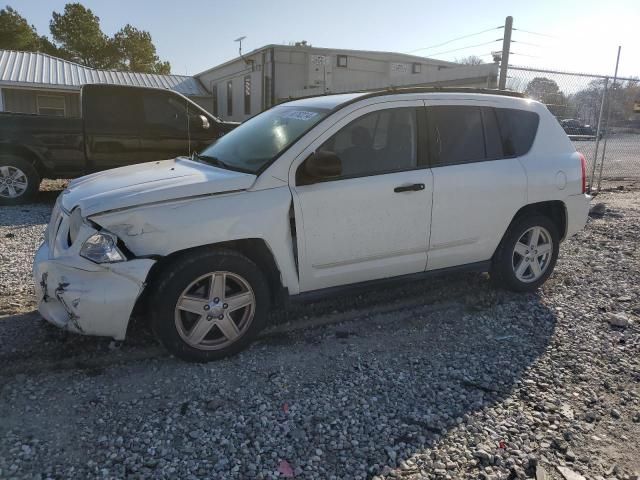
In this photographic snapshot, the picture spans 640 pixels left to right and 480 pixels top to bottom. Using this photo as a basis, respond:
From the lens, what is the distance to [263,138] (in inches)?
159

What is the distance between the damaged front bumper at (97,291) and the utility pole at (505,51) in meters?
7.99

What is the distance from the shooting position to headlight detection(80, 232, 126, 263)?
10.2 ft

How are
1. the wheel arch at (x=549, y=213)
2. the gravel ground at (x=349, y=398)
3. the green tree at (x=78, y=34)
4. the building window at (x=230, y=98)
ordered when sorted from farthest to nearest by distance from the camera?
1. the green tree at (x=78, y=34)
2. the building window at (x=230, y=98)
3. the wheel arch at (x=549, y=213)
4. the gravel ground at (x=349, y=398)

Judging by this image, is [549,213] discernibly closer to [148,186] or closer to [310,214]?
[310,214]

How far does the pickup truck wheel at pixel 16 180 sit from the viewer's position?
8.23 metres

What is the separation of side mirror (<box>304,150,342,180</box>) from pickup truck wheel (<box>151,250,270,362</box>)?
0.77 m

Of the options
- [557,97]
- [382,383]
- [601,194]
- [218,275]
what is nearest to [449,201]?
[382,383]

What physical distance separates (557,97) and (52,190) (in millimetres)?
10246

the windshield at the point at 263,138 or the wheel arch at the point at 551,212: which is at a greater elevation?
the windshield at the point at 263,138

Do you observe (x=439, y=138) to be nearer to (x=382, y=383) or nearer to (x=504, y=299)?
(x=504, y=299)

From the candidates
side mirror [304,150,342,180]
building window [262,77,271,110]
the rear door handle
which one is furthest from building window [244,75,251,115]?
side mirror [304,150,342,180]

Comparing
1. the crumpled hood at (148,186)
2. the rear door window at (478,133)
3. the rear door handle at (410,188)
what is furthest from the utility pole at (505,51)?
the crumpled hood at (148,186)

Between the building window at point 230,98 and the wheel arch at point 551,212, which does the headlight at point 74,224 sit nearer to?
the wheel arch at point 551,212

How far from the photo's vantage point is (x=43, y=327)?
3.84 m
